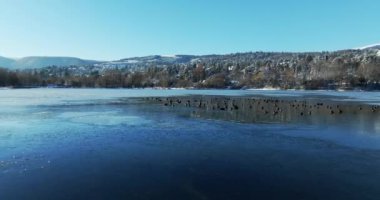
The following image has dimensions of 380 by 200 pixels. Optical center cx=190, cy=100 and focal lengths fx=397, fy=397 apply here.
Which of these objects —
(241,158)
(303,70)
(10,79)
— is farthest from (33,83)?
(241,158)

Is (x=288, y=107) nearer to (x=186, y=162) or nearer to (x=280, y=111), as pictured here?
(x=280, y=111)

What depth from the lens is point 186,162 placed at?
1577 centimetres

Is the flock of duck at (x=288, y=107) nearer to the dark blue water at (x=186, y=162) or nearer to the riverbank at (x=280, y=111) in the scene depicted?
the riverbank at (x=280, y=111)

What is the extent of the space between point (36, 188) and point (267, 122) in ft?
71.4

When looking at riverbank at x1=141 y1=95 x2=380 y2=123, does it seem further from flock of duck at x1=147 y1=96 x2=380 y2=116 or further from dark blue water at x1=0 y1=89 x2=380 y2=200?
dark blue water at x1=0 y1=89 x2=380 y2=200

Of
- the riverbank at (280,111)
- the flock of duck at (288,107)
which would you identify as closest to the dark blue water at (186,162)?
the riverbank at (280,111)

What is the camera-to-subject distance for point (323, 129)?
26828 millimetres

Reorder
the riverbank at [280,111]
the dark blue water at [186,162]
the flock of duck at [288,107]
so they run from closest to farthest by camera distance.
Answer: the dark blue water at [186,162] → the riverbank at [280,111] → the flock of duck at [288,107]

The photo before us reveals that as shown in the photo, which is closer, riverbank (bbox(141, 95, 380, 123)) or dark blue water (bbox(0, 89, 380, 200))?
dark blue water (bbox(0, 89, 380, 200))

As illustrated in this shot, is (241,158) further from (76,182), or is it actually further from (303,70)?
(303,70)

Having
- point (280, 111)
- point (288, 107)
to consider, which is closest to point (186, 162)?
point (280, 111)

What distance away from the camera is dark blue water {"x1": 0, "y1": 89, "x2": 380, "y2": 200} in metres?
12.0

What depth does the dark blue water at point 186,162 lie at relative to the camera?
1195cm

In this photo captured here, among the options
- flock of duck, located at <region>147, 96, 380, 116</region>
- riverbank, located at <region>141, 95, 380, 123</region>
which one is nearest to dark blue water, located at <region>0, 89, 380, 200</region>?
riverbank, located at <region>141, 95, 380, 123</region>
